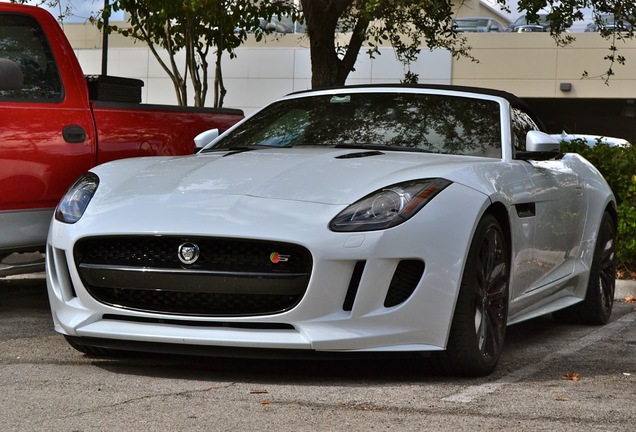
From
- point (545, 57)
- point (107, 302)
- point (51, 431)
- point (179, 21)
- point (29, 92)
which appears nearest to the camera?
point (51, 431)

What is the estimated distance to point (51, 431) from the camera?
4266 millimetres

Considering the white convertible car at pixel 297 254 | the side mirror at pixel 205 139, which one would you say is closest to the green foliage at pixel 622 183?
the white convertible car at pixel 297 254

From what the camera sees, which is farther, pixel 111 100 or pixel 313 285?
pixel 111 100

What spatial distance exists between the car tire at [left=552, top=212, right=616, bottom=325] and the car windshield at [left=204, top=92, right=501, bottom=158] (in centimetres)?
160

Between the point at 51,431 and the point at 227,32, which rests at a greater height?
Result: the point at 227,32

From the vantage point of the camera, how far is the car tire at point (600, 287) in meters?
7.95

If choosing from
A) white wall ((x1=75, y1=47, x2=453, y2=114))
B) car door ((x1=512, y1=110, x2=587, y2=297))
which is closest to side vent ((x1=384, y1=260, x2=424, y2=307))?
car door ((x1=512, y1=110, x2=587, y2=297))

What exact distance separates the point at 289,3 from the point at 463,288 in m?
11.9

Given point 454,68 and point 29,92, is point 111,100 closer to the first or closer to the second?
point 29,92

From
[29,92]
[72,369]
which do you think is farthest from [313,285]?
[29,92]

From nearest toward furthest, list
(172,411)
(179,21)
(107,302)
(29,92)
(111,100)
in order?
(172,411)
(107,302)
(29,92)
(111,100)
(179,21)

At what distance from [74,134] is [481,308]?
296 centimetres

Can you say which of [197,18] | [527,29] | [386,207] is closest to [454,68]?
[527,29]

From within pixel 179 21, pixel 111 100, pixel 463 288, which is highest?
pixel 179 21
